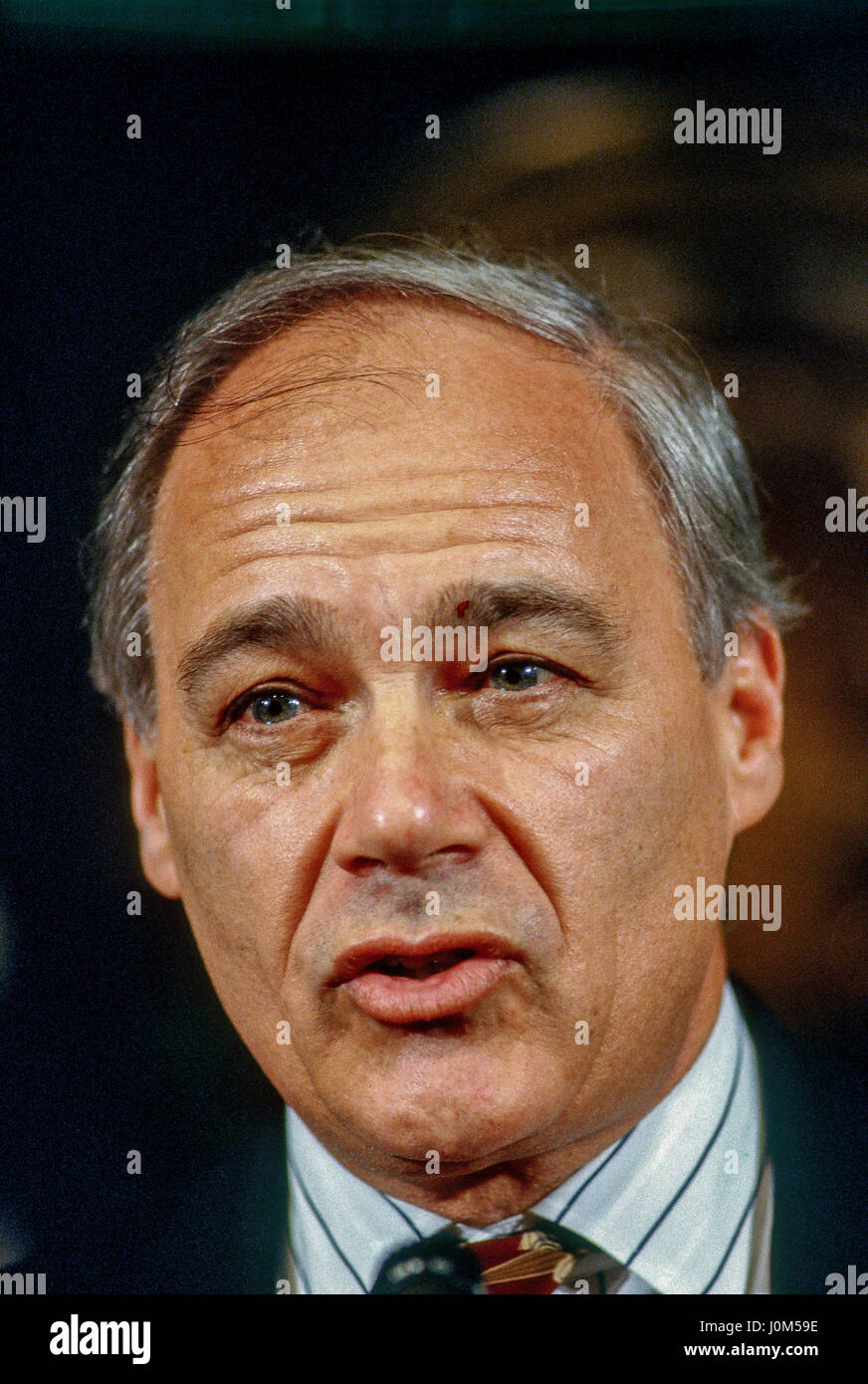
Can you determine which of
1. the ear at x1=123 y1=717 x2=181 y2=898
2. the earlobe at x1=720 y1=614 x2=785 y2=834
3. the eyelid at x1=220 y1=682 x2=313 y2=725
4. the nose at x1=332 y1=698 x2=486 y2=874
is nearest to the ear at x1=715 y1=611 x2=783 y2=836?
the earlobe at x1=720 y1=614 x2=785 y2=834

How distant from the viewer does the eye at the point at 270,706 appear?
1.63 meters

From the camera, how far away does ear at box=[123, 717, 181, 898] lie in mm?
1780

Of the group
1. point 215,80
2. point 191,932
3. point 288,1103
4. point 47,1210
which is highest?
point 215,80

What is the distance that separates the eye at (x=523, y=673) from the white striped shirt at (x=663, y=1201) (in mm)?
494

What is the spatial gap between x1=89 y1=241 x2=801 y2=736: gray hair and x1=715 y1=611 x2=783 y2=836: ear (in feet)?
0.10

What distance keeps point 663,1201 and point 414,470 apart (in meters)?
0.98

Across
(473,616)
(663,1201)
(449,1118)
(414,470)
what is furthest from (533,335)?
(663,1201)

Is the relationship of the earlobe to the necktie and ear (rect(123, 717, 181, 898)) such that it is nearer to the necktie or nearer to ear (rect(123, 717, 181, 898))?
the necktie

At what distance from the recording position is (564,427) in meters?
1.62

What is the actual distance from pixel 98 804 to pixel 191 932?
224 millimetres

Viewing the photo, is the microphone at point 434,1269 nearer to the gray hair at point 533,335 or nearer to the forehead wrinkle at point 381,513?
the gray hair at point 533,335
